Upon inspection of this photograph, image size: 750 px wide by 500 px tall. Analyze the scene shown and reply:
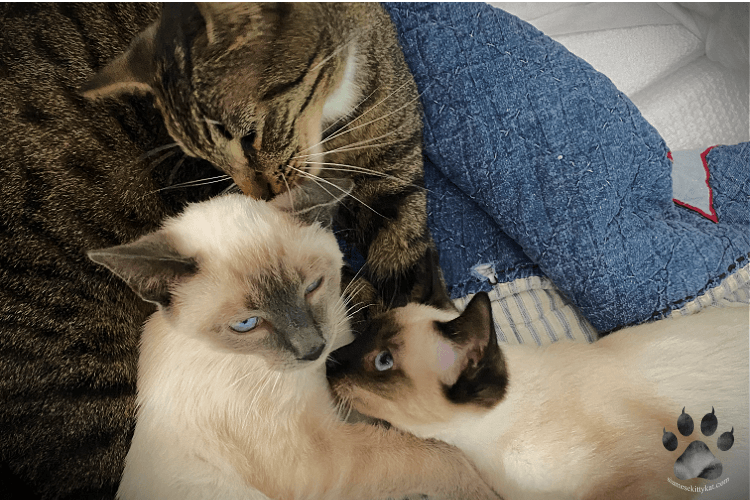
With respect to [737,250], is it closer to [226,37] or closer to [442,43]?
[442,43]

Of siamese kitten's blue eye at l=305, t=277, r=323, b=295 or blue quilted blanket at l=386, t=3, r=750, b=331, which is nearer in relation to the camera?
siamese kitten's blue eye at l=305, t=277, r=323, b=295

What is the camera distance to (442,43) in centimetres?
100

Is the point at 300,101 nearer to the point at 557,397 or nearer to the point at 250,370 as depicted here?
the point at 250,370

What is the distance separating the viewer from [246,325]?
0.77 meters

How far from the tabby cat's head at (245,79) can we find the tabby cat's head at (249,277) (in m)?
0.05

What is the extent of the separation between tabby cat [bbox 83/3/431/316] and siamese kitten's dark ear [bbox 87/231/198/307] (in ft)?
0.45

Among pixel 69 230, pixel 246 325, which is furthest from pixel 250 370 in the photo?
pixel 69 230

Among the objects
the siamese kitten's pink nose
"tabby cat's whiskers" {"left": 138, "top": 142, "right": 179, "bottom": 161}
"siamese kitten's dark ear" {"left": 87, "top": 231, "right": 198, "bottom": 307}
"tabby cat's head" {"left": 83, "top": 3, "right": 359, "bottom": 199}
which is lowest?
the siamese kitten's pink nose

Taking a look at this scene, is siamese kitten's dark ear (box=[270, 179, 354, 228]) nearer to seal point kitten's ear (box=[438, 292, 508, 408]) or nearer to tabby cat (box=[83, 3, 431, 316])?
tabby cat (box=[83, 3, 431, 316])

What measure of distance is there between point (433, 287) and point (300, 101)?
1.33 ft

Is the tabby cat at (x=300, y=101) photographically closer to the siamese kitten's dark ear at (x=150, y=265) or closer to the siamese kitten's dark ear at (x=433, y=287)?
the siamese kitten's dark ear at (x=433, y=287)

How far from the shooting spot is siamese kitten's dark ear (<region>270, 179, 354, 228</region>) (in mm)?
764

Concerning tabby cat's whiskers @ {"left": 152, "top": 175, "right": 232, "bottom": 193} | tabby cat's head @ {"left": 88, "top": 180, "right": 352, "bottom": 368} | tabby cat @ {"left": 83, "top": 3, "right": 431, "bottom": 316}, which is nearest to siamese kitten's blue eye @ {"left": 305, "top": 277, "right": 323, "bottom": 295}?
tabby cat's head @ {"left": 88, "top": 180, "right": 352, "bottom": 368}

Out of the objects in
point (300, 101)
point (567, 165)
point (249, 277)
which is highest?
point (300, 101)
